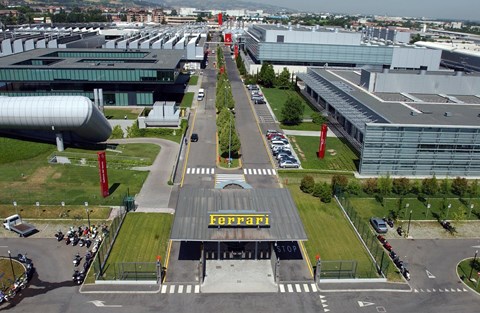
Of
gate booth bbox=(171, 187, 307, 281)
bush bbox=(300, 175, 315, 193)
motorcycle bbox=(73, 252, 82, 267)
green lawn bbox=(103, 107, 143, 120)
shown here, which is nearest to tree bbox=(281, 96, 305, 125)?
bush bbox=(300, 175, 315, 193)

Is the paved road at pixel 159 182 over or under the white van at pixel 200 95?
under

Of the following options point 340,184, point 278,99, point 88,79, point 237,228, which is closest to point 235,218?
point 237,228

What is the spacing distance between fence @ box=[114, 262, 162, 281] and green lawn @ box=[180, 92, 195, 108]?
222ft

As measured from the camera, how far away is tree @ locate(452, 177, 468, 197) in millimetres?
57344

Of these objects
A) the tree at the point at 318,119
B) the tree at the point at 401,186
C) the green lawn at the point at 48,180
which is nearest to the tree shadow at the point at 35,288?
the green lawn at the point at 48,180

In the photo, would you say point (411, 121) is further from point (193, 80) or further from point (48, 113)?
point (193, 80)

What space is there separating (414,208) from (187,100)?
70237 millimetres

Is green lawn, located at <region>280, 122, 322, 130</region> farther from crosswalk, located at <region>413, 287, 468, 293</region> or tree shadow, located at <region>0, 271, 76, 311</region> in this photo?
tree shadow, located at <region>0, 271, 76, 311</region>

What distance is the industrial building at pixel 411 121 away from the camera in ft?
199

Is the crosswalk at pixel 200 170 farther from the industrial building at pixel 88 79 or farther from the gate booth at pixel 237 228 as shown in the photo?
the industrial building at pixel 88 79

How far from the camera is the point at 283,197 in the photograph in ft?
151

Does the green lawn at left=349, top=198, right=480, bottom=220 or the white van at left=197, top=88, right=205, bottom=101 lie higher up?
the white van at left=197, top=88, right=205, bottom=101

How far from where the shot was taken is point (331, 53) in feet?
468

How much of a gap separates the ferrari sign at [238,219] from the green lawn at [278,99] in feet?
187
